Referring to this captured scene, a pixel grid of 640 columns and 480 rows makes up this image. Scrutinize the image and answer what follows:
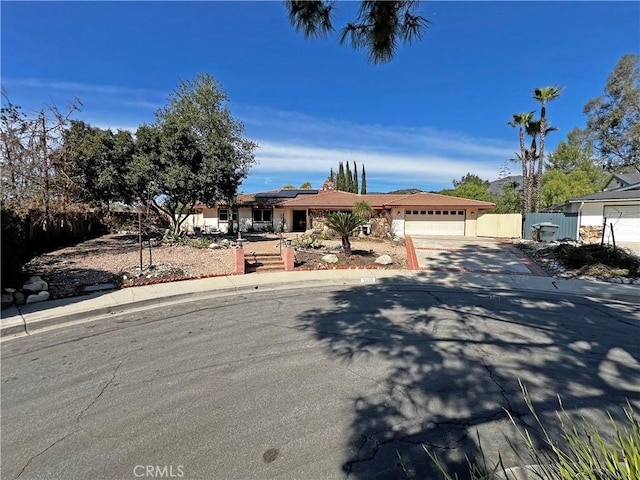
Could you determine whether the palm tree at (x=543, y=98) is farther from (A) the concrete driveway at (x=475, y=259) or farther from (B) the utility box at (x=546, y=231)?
(A) the concrete driveway at (x=475, y=259)

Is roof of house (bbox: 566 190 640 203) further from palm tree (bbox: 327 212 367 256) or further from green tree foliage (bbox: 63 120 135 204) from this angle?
green tree foliage (bbox: 63 120 135 204)

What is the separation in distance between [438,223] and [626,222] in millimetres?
10335

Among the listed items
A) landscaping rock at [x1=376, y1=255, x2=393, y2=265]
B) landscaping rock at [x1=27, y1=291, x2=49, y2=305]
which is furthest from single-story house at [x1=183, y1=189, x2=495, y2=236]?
landscaping rock at [x1=27, y1=291, x2=49, y2=305]

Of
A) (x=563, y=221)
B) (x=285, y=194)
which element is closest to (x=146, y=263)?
(x=285, y=194)

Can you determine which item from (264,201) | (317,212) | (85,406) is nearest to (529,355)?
(85,406)

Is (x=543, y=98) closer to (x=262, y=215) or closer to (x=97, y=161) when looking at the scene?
(x=262, y=215)

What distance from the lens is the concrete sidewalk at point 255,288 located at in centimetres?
613

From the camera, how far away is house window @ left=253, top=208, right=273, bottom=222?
2750 centimetres

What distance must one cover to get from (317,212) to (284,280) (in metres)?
17.5

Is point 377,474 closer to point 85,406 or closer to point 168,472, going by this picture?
point 168,472

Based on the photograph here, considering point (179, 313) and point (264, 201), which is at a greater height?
point (264, 201)

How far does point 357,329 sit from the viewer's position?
212 inches

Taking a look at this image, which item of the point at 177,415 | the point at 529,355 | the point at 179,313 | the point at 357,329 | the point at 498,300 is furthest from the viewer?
the point at 498,300

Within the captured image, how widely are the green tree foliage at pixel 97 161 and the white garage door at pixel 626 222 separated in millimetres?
25310
